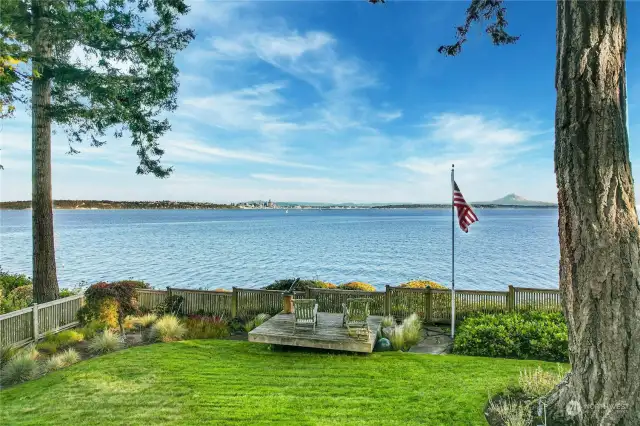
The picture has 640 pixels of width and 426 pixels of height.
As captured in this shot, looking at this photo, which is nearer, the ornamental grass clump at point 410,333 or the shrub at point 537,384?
the shrub at point 537,384

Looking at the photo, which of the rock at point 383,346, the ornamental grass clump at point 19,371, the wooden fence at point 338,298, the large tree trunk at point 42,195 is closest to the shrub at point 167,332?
the ornamental grass clump at point 19,371

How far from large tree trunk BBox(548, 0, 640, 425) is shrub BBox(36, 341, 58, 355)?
441 inches

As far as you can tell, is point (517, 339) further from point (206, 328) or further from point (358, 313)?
point (206, 328)

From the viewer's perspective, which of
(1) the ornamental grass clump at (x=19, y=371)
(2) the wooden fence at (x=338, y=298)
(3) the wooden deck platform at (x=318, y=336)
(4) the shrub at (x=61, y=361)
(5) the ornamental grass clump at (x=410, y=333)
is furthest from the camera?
(2) the wooden fence at (x=338, y=298)

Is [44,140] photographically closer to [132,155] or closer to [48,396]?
[132,155]

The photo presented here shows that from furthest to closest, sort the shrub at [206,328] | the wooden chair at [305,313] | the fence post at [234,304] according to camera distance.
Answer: the fence post at [234,304]
the shrub at [206,328]
the wooden chair at [305,313]

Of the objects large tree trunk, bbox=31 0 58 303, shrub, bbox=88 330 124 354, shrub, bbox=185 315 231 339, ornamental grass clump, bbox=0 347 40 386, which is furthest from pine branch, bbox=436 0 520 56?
large tree trunk, bbox=31 0 58 303

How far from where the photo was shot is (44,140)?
11.1 m

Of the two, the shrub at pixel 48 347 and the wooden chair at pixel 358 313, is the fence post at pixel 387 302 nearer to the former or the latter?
the wooden chair at pixel 358 313

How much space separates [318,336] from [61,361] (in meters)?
5.81

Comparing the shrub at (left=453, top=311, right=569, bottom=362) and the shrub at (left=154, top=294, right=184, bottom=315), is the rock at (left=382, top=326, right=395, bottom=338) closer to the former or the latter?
the shrub at (left=453, top=311, right=569, bottom=362)

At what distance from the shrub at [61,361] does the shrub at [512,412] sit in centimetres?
870

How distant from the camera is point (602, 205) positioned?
13.9 feet

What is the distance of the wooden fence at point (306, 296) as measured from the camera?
9789 millimetres
